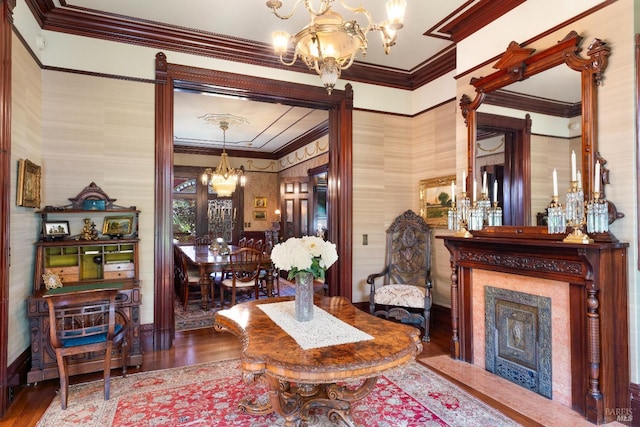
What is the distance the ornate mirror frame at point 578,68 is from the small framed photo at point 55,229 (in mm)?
4140

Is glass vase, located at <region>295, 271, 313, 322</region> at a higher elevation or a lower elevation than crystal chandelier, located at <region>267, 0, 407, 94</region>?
lower

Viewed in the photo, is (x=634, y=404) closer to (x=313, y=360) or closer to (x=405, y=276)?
(x=313, y=360)

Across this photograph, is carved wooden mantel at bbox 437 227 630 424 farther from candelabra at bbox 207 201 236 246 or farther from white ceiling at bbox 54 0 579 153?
candelabra at bbox 207 201 236 246

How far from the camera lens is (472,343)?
333 cm

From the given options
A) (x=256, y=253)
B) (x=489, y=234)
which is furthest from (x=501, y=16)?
(x=256, y=253)

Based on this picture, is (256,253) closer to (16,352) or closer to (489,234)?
(16,352)

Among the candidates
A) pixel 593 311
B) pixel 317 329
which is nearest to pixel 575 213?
pixel 593 311

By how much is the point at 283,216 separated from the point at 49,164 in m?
5.83

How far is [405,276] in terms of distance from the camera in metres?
4.60

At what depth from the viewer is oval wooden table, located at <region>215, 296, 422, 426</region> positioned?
5.35 ft

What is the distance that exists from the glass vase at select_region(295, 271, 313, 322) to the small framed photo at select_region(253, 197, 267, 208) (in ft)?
24.9

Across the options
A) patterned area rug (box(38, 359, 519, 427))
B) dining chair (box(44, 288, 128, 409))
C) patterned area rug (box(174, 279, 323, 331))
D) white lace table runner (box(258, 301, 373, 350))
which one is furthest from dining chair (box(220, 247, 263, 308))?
white lace table runner (box(258, 301, 373, 350))

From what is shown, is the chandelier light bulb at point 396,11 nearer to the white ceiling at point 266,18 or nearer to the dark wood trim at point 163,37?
the white ceiling at point 266,18

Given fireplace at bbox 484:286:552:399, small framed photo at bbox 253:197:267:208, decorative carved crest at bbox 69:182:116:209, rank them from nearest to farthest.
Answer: fireplace at bbox 484:286:552:399
decorative carved crest at bbox 69:182:116:209
small framed photo at bbox 253:197:267:208
